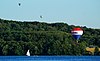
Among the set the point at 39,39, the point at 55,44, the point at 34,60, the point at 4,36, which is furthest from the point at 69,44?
the point at 34,60

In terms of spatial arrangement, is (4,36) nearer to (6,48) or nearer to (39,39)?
(39,39)

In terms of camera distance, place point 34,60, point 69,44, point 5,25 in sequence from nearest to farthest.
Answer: point 34,60 → point 69,44 → point 5,25

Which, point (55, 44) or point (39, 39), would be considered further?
point (39, 39)

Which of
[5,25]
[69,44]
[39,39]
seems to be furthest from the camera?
[5,25]

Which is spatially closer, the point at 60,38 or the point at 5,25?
the point at 60,38

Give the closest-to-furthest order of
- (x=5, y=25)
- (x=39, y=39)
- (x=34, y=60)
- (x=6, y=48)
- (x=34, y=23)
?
(x=34, y=60) → (x=6, y=48) → (x=39, y=39) → (x=5, y=25) → (x=34, y=23)

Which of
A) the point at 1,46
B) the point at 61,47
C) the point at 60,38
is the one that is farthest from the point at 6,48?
the point at 60,38

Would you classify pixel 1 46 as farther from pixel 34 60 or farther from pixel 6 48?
pixel 34 60

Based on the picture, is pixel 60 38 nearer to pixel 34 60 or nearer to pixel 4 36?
pixel 4 36
